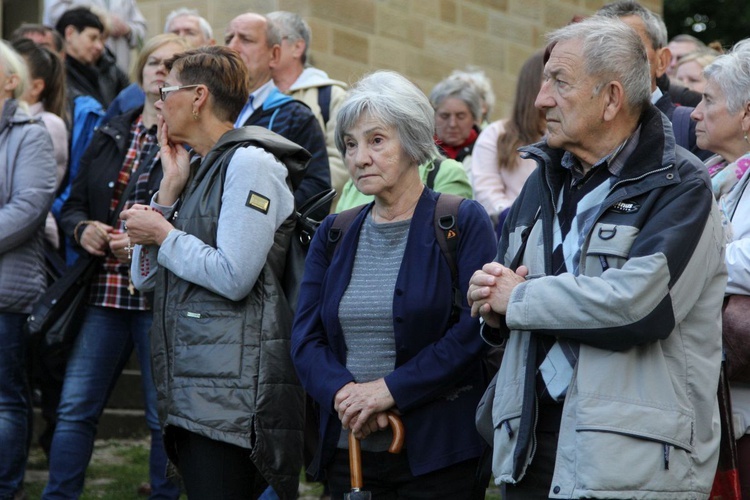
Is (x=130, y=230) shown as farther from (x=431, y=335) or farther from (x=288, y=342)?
(x=431, y=335)

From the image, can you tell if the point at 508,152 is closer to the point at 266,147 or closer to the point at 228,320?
the point at 266,147

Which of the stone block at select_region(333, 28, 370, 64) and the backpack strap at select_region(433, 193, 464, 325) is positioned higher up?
the stone block at select_region(333, 28, 370, 64)

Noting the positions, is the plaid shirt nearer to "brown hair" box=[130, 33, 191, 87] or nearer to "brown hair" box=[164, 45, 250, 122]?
"brown hair" box=[130, 33, 191, 87]

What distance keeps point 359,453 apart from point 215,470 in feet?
2.28

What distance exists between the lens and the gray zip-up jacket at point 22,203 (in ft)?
20.3

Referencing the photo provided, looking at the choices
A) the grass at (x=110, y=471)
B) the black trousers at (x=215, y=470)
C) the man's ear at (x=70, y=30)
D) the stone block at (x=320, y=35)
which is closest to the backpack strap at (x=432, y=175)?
the black trousers at (x=215, y=470)

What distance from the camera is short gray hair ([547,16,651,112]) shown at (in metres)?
3.73

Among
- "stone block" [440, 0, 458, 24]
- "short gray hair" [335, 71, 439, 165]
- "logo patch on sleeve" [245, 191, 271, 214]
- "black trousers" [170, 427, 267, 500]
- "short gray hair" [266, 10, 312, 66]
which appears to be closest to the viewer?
"short gray hair" [335, 71, 439, 165]

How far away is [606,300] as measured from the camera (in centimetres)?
341

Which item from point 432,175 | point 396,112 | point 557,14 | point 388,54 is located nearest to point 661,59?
point 432,175

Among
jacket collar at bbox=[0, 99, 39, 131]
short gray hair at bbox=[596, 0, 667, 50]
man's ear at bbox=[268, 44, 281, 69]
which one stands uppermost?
short gray hair at bbox=[596, 0, 667, 50]

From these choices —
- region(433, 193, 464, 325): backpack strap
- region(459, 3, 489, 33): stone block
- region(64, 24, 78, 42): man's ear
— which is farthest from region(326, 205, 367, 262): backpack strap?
region(459, 3, 489, 33): stone block

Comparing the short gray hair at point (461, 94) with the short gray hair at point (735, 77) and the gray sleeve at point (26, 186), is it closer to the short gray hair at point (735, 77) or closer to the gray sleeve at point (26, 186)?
the gray sleeve at point (26, 186)

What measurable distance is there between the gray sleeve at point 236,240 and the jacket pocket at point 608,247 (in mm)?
1550
